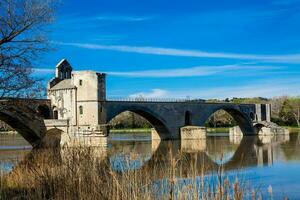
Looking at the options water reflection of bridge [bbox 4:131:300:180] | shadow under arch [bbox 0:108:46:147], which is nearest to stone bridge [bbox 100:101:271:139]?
shadow under arch [bbox 0:108:46:147]

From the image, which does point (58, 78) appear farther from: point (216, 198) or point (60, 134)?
point (216, 198)

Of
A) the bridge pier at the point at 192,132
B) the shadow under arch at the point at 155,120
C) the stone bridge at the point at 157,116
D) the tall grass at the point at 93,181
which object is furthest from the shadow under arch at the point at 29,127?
the tall grass at the point at 93,181

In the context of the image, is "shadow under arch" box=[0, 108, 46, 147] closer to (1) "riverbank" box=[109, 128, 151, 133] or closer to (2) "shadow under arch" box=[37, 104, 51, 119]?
(2) "shadow under arch" box=[37, 104, 51, 119]

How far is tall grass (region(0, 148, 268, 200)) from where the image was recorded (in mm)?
8609

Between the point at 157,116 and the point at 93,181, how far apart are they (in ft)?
160

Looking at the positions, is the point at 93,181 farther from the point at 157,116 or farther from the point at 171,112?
the point at 171,112

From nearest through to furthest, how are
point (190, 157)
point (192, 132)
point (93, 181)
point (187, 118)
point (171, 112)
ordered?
point (93, 181), point (190, 157), point (192, 132), point (171, 112), point (187, 118)

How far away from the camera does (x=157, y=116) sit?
59.1m

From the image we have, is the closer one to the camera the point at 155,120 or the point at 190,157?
the point at 190,157

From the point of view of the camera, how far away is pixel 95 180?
34.0 ft

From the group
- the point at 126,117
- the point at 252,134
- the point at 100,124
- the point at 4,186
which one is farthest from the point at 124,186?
the point at 126,117

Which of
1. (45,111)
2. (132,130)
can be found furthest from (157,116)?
(132,130)

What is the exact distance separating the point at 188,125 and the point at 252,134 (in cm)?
1570

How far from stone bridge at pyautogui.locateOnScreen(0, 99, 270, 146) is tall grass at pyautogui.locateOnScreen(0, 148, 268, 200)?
69.9 ft
